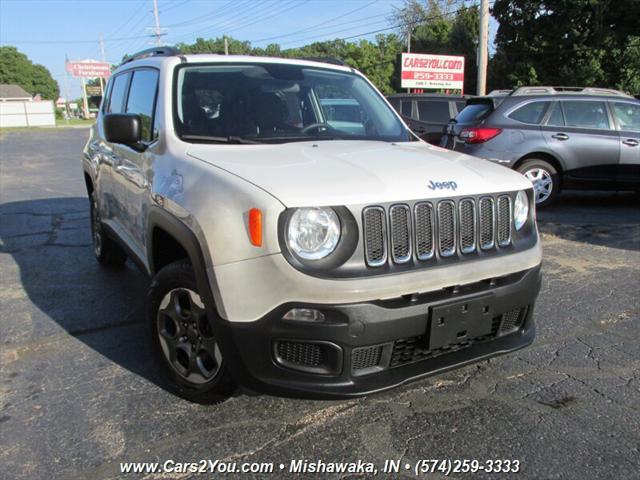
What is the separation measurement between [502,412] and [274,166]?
1744mm

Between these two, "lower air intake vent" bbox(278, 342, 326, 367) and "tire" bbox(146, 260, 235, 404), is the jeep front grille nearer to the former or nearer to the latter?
"lower air intake vent" bbox(278, 342, 326, 367)

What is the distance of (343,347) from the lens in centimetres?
230

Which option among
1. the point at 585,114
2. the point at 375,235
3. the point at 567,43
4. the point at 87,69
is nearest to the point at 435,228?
the point at 375,235

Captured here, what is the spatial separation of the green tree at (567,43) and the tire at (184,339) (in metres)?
26.6

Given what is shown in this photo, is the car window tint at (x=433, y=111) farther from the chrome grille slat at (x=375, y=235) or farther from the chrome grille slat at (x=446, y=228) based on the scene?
→ the chrome grille slat at (x=375, y=235)

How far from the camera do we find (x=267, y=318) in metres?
2.29

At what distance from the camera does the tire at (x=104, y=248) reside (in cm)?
530

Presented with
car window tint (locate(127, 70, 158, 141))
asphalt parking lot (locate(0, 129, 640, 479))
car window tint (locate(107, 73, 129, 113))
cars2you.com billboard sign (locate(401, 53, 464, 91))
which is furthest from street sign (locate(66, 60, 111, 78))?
asphalt parking lot (locate(0, 129, 640, 479))

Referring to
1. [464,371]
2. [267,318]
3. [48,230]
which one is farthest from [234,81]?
[48,230]

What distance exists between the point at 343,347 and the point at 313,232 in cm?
50

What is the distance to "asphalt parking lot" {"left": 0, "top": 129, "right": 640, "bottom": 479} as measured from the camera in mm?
2535

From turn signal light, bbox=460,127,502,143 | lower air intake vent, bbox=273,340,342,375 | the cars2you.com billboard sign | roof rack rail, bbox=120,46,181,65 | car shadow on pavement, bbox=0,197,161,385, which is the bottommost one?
car shadow on pavement, bbox=0,197,161,385

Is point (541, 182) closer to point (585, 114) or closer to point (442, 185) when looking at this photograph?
point (585, 114)

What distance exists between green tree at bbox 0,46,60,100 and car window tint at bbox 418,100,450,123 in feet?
341
